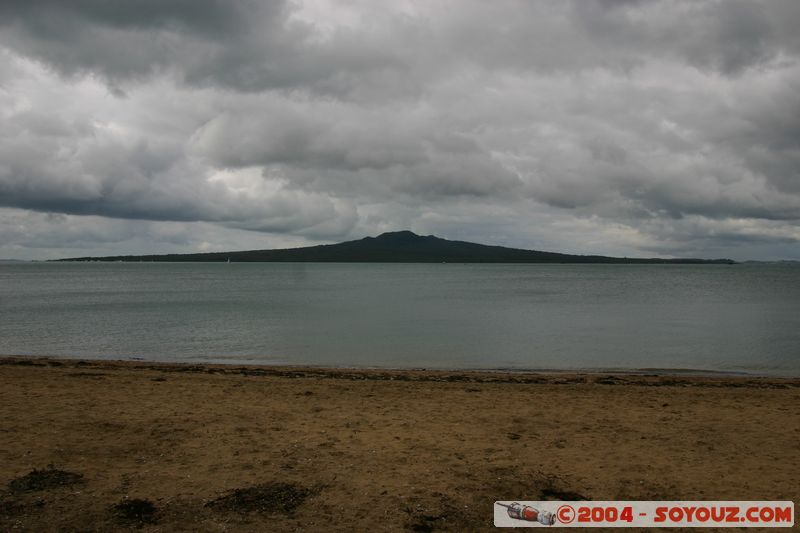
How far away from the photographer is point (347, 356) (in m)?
29.8

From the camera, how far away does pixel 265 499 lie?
336 inches

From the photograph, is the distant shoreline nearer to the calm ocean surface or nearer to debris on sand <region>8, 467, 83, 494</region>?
the calm ocean surface

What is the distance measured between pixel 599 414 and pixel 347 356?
677 inches

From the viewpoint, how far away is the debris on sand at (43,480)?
8.71 meters

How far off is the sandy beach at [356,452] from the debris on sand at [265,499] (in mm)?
32

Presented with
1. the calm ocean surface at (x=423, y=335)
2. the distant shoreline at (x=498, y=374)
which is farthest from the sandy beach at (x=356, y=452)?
the calm ocean surface at (x=423, y=335)

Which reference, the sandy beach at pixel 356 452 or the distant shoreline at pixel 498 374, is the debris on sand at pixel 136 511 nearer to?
the sandy beach at pixel 356 452

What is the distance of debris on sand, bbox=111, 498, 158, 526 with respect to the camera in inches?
307

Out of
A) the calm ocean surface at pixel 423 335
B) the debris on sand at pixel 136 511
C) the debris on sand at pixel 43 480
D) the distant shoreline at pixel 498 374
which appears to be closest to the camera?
the debris on sand at pixel 136 511

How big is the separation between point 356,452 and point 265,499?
8.74ft

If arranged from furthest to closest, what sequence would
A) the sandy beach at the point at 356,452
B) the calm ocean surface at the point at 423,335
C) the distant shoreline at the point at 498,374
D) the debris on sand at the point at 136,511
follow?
the calm ocean surface at the point at 423,335
the distant shoreline at the point at 498,374
the sandy beach at the point at 356,452
the debris on sand at the point at 136,511

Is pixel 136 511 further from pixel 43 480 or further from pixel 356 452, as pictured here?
pixel 356 452

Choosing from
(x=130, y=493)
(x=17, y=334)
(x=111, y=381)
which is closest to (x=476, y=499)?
(x=130, y=493)

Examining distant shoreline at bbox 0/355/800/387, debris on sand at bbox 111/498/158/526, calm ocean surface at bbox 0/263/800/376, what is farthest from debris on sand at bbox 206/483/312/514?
calm ocean surface at bbox 0/263/800/376
